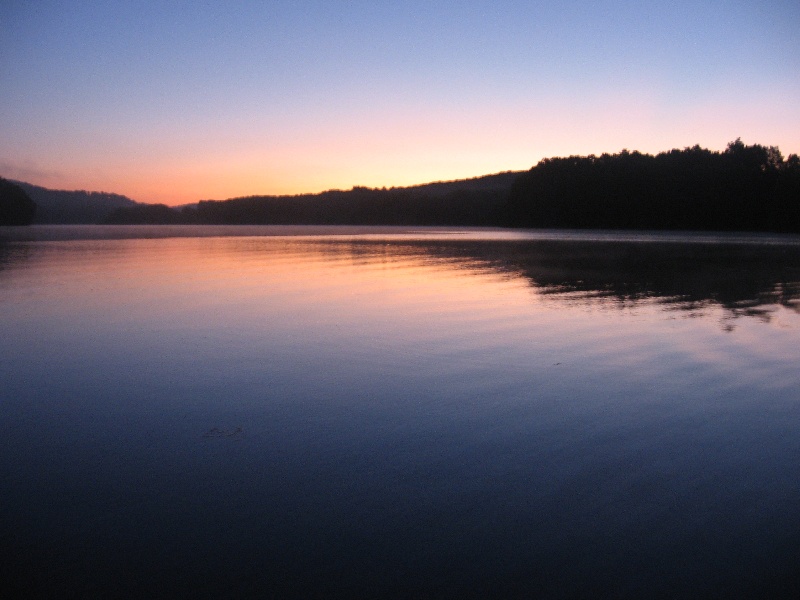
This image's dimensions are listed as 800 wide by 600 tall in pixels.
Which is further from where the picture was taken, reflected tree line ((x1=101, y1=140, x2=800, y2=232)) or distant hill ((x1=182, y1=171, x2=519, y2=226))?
→ distant hill ((x1=182, y1=171, x2=519, y2=226))

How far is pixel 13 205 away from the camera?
269ft

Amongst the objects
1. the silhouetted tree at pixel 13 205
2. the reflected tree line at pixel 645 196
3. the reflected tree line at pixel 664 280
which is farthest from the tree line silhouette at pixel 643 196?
the silhouetted tree at pixel 13 205

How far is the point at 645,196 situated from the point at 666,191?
2.35 metres

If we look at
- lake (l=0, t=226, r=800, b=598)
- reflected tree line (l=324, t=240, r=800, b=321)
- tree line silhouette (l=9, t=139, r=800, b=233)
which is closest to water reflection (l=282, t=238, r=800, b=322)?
reflected tree line (l=324, t=240, r=800, b=321)

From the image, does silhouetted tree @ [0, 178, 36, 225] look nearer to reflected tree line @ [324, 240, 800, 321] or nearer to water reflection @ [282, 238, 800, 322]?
water reflection @ [282, 238, 800, 322]

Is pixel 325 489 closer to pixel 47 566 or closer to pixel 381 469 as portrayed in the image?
pixel 381 469

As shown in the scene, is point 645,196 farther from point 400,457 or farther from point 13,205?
point 13,205

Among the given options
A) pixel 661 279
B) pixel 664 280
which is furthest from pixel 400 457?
pixel 661 279

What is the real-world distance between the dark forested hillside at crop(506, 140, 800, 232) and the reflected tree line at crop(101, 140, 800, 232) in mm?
95

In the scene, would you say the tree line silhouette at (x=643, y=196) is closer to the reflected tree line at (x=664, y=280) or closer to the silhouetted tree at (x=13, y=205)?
the reflected tree line at (x=664, y=280)

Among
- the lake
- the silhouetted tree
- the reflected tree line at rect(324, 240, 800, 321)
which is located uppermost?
the silhouetted tree

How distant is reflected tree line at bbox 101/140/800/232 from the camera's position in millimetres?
59531

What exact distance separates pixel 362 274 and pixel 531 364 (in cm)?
944

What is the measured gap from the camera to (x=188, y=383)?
17.6 ft
